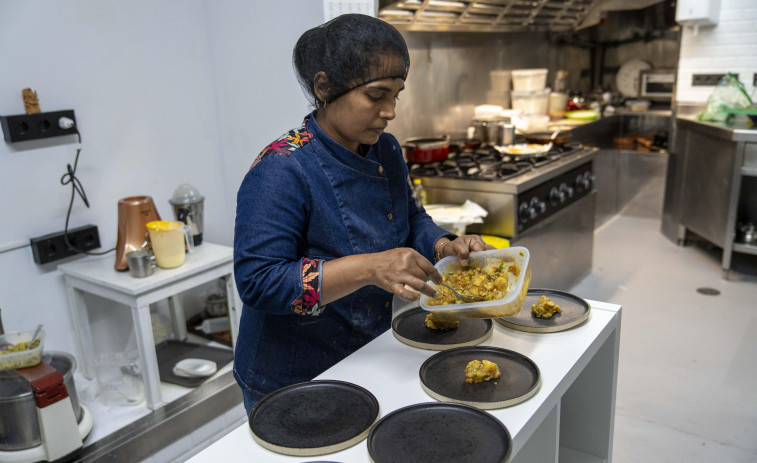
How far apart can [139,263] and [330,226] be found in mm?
1267

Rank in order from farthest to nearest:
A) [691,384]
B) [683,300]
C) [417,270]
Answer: [683,300]
[691,384]
[417,270]

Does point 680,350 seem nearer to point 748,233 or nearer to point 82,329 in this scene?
point 748,233

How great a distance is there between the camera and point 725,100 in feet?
14.5

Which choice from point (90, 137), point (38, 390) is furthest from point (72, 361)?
point (90, 137)

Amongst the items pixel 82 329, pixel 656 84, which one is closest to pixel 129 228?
pixel 82 329

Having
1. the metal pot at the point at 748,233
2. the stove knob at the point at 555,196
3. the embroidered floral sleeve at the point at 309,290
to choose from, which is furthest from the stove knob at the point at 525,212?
the embroidered floral sleeve at the point at 309,290

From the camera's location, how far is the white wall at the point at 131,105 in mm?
2533

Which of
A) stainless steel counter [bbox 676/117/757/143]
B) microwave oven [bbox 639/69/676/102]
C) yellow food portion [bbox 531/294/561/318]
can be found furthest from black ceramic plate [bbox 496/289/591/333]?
microwave oven [bbox 639/69/676/102]

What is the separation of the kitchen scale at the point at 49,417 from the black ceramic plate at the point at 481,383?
1.48 meters

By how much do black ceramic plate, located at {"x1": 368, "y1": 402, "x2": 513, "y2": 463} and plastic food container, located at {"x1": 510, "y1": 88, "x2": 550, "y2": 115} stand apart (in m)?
3.89

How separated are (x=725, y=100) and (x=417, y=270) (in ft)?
13.3

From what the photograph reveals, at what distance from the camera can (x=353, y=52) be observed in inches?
56.2

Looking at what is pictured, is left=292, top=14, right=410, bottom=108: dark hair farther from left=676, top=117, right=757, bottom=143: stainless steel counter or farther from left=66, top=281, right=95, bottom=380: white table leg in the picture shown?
left=676, top=117, right=757, bottom=143: stainless steel counter

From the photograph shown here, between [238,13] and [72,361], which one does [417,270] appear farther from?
[238,13]
